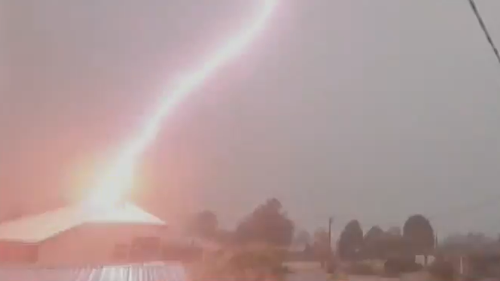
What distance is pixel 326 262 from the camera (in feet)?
4.13

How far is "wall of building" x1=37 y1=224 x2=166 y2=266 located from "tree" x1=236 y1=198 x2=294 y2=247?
18cm

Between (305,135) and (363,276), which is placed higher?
(305,135)

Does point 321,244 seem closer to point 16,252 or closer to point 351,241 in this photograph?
point 351,241

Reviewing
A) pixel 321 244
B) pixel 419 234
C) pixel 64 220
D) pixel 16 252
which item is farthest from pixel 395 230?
pixel 16 252

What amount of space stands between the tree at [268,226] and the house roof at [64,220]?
0.18 m

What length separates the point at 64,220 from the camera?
1309 mm

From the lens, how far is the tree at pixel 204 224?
4.20 feet

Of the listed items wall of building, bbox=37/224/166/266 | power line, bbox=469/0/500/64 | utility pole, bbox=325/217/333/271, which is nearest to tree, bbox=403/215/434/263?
utility pole, bbox=325/217/333/271

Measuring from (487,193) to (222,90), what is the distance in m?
0.59

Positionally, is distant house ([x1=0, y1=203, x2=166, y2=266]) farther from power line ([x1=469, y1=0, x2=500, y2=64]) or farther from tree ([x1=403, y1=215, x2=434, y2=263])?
power line ([x1=469, y1=0, x2=500, y2=64])

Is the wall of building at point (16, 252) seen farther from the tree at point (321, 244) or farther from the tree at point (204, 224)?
the tree at point (321, 244)

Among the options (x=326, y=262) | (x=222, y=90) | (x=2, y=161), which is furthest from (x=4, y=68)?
(x=326, y=262)

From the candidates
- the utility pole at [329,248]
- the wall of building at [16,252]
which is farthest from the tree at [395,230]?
the wall of building at [16,252]

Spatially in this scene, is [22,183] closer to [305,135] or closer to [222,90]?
[222,90]
